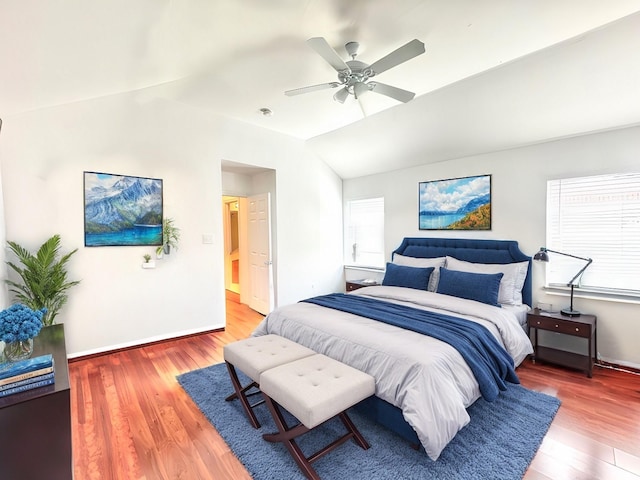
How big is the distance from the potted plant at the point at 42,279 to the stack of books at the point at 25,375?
6.15 ft

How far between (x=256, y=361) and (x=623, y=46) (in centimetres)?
359

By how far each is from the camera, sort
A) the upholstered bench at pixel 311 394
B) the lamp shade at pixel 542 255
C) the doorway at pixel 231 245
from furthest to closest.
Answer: the doorway at pixel 231 245, the lamp shade at pixel 542 255, the upholstered bench at pixel 311 394

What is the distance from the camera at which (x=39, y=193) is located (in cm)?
313

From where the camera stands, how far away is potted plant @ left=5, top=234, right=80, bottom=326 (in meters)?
2.94

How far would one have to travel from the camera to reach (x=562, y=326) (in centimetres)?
304

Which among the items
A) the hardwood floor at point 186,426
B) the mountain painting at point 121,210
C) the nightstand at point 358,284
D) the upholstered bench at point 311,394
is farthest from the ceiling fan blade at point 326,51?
the nightstand at point 358,284

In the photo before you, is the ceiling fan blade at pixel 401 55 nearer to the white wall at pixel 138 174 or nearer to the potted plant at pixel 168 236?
the white wall at pixel 138 174

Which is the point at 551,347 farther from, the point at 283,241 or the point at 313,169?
the point at 313,169

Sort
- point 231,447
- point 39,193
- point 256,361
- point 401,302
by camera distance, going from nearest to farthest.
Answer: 1. point 231,447
2. point 256,361
3. point 39,193
4. point 401,302

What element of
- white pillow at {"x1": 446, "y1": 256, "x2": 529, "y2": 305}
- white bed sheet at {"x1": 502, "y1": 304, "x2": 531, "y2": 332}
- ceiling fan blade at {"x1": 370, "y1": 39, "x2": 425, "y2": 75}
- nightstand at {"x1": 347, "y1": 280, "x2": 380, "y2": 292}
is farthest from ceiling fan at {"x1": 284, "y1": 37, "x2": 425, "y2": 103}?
nightstand at {"x1": 347, "y1": 280, "x2": 380, "y2": 292}

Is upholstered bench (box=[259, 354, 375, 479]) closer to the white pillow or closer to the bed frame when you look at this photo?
the bed frame

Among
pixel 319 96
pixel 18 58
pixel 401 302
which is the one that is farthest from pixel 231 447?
pixel 319 96

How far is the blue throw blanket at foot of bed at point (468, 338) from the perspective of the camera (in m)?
2.12

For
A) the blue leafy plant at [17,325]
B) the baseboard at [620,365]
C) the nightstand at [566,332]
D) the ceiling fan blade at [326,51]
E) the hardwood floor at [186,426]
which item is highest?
the ceiling fan blade at [326,51]
